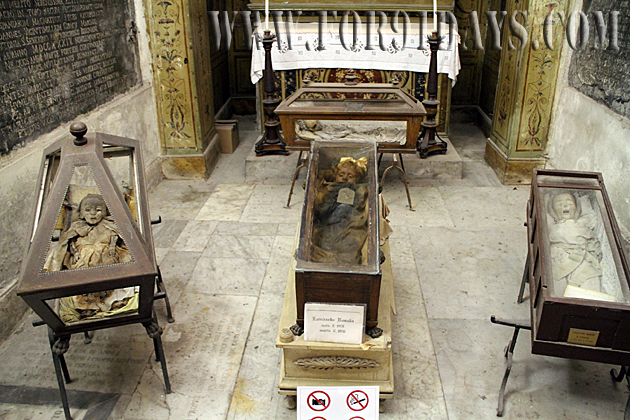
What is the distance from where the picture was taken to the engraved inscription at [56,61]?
125 inches

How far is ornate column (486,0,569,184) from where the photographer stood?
4.72 metres

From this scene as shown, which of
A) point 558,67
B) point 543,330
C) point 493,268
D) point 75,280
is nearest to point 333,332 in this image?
point 543,330

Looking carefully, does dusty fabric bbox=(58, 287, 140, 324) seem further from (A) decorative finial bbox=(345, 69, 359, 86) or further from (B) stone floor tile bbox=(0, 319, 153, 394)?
(A) decorative finial bbox=(345, 69, 359, 86)

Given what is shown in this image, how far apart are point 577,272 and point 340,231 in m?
1.22

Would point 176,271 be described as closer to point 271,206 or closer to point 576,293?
point 271,206

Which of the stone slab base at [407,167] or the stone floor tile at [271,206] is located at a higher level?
the stone slab base at [407,167]

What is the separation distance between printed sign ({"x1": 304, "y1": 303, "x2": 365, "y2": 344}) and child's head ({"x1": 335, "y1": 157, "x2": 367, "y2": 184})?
84cm

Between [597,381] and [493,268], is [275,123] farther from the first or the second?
[597,381]

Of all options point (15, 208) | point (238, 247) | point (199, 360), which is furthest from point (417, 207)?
point (15, 208)

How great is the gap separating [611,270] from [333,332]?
55.0 inches

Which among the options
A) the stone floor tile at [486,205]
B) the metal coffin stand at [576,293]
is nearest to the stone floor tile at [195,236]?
the stone floor tile at [486,205]

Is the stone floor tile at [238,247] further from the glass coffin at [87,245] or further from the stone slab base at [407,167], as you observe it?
the stone slab base at [407,167]

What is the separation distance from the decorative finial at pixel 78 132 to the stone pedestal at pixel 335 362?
1.35 meters

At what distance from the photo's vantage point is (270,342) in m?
3.05
